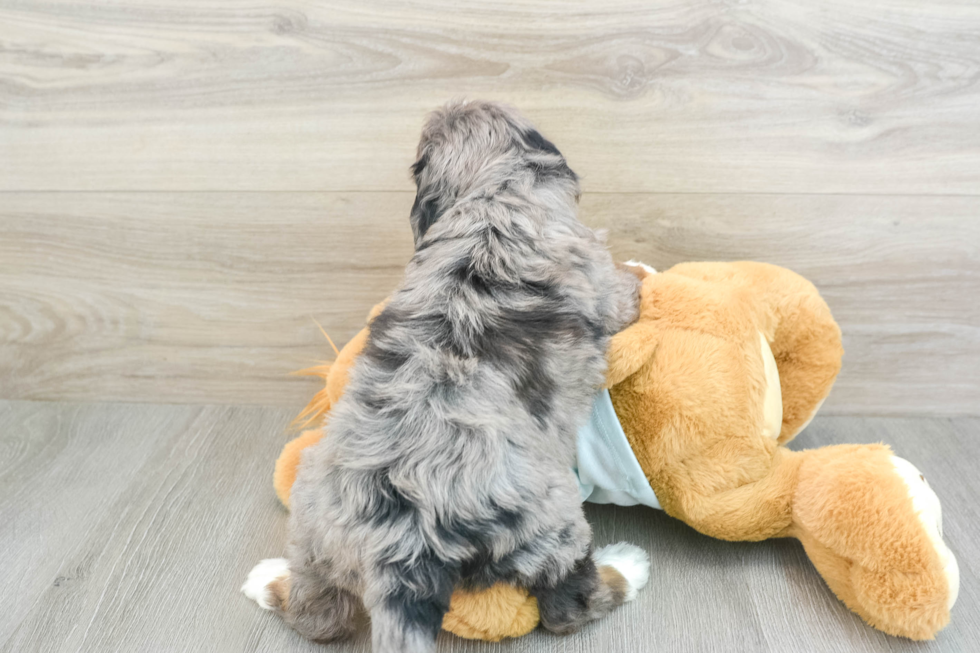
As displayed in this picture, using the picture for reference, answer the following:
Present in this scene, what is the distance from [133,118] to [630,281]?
4.04ft

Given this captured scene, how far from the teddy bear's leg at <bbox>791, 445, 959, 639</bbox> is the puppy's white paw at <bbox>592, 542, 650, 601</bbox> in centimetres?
29

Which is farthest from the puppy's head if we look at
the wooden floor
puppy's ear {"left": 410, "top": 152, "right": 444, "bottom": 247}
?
the wooden floor

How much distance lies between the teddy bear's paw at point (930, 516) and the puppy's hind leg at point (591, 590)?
47cm

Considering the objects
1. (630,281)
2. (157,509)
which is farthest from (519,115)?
(157,509)

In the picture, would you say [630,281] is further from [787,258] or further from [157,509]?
[157,509]

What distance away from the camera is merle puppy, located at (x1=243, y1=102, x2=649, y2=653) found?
97 centimetres

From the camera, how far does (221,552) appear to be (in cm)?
141

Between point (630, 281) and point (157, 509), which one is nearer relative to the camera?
point (630, 281)

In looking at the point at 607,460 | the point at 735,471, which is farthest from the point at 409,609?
the point at 735,471

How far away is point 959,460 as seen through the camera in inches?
62.8

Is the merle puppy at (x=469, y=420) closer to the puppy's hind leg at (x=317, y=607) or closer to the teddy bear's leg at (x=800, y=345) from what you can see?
the puppy's hind leg at (x=317, y=607)

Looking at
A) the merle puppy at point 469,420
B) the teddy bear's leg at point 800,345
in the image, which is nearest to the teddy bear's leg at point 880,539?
the teddy bear's leg at point 800,345

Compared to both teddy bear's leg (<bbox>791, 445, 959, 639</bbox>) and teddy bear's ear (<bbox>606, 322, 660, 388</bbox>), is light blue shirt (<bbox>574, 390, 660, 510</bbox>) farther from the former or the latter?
teddy bear's leg (<bbox>791, 445, 959, 639</bbox>)

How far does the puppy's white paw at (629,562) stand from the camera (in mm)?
1262
